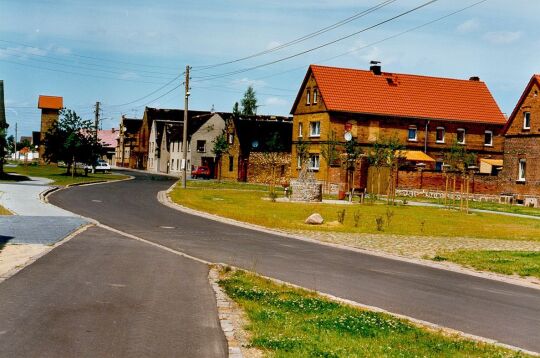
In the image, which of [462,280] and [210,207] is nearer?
[462,280]

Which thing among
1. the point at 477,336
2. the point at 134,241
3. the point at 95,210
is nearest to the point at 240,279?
the point at 477,336

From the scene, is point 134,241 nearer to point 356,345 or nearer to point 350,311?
point 350,311

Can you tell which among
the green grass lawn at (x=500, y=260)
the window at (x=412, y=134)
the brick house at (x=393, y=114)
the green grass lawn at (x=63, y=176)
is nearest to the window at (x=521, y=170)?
the brick house at (x=393, y=114)

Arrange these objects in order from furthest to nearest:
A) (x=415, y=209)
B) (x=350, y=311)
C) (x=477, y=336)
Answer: (x=415, y=209) < (x=350, y=311) < (x=477, y=336)

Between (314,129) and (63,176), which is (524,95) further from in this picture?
(63,176)

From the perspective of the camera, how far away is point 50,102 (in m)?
137

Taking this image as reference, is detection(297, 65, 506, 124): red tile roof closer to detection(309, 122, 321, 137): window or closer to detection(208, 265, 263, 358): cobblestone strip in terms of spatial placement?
detection(309, 122, 321, 137): window

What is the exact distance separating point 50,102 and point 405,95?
89902 mm

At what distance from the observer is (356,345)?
26.8 feet

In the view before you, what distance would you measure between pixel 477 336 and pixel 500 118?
62.1 meters

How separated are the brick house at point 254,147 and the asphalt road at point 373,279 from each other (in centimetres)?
5127

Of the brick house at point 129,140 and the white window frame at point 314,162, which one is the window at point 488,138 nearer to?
the white window frame at point 314,162

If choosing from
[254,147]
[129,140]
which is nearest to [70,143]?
[254,147]

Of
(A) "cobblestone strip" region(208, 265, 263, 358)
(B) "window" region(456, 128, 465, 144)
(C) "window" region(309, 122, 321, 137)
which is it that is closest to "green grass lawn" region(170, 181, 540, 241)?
(A) "cobblestone strip" region(208, 265, 263, 358)
